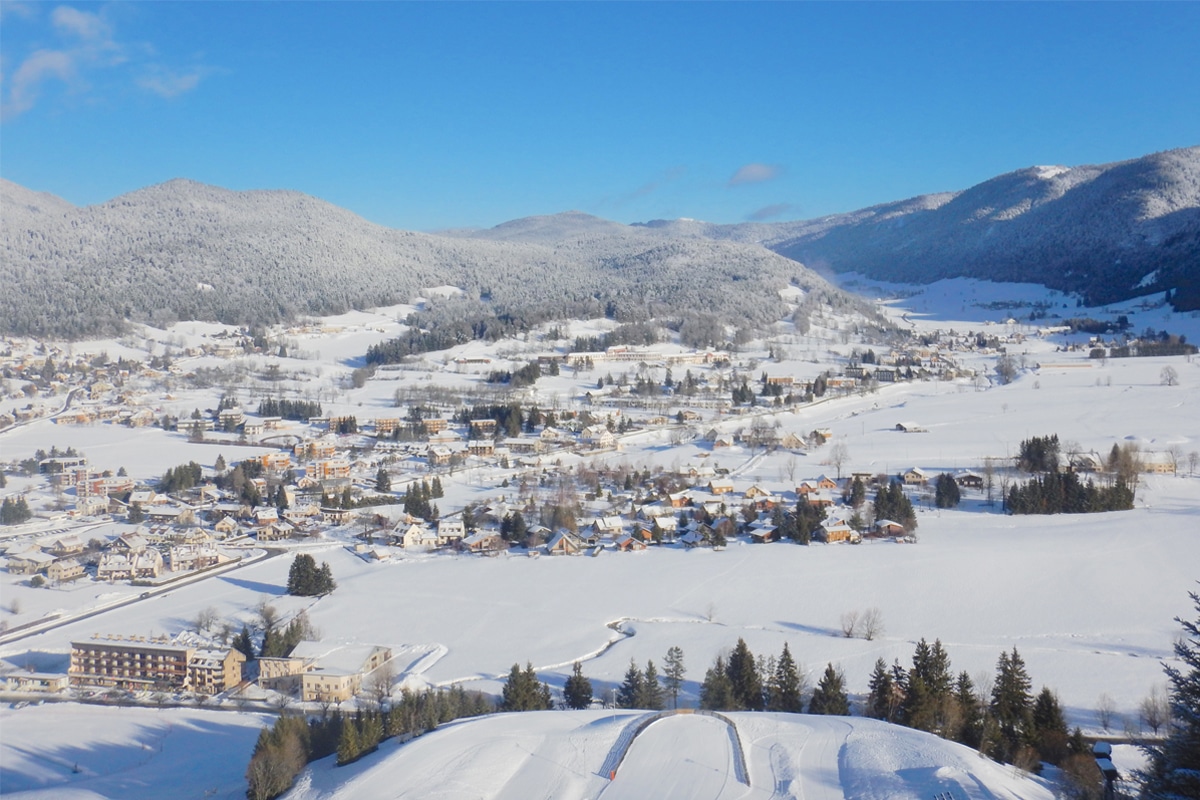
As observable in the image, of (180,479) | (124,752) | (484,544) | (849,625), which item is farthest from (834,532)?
(180,479)

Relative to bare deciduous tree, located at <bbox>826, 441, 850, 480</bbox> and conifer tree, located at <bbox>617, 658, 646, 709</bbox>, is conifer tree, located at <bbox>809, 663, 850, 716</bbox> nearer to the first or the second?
conifer tree, located at <bbox>617, 658, 646, 709</bbox>

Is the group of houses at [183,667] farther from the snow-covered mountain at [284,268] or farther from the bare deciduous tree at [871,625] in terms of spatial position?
the snow-covered mountain at [284,268]

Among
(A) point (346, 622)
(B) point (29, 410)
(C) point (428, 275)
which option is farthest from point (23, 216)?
(A) point (346, 622)

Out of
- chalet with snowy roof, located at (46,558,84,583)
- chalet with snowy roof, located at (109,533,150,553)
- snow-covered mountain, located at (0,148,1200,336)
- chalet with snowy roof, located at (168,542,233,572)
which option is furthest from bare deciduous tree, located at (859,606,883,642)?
snow-covered mountain, located at (0,148,1200,336)

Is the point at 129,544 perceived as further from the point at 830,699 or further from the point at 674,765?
the point at 830,699

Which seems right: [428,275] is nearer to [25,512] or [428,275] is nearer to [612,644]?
[25,512]

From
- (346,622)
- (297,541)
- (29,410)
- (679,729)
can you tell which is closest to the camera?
(679,729)
